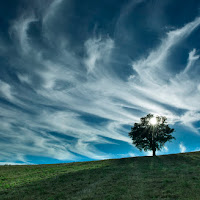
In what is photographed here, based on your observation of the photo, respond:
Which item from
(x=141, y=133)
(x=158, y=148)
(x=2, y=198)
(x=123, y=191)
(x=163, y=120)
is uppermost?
(x=163, y=120)

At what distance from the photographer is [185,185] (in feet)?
58.4

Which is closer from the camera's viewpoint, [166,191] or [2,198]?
[166,191]

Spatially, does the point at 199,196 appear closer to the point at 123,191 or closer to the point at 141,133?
the point at 123,191

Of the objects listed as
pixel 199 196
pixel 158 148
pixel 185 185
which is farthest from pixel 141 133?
pixel 199 196

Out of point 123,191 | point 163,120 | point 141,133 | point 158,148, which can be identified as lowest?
point 123,191

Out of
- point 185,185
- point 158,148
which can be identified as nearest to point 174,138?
point 158,148

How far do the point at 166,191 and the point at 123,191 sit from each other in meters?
4.17

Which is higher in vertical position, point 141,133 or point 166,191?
point 141,133

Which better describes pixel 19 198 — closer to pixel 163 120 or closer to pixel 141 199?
pixel 141 199

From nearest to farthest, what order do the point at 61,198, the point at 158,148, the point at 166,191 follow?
the point at 166,191, the point at 61,198, the point at 158,148

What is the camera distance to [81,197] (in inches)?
658

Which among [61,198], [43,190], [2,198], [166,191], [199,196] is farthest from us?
[43,190]

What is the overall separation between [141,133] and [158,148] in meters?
→ 8.24

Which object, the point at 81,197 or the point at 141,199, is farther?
the point at 81,197
